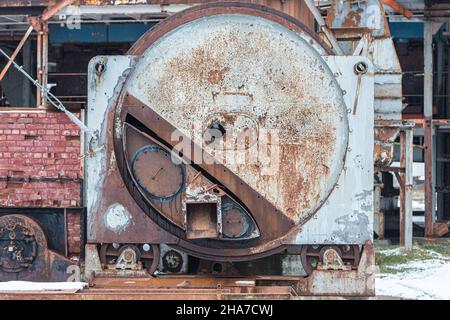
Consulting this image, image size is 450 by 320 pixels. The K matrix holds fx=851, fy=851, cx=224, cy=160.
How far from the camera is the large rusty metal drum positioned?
290 inches

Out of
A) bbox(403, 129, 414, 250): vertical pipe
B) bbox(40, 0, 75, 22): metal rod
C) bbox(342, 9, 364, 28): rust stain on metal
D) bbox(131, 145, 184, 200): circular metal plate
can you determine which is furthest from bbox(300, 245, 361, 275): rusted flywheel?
bbox(40, 0, 75, 22): metal rod

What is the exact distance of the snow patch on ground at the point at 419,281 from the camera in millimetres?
9023

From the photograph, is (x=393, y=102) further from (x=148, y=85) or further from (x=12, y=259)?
(x=12, y=259)

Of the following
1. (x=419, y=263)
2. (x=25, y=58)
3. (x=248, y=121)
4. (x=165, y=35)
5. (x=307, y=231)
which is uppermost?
(x=25, y=58)

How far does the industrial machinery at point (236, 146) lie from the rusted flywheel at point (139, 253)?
0.12 feet

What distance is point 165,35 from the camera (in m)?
7.50

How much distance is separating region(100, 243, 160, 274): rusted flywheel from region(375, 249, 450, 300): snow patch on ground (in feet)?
8.65

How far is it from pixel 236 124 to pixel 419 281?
3973 millimetres

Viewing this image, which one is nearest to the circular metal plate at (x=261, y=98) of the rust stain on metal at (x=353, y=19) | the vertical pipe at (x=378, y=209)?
the rust stain on metal at (x=353, y=19)

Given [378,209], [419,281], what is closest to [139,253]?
[419,281]

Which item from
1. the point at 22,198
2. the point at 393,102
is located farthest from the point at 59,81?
the point at 393,102

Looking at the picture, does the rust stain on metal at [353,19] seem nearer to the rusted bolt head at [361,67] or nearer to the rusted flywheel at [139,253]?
the rusted bolt head at [361,67]

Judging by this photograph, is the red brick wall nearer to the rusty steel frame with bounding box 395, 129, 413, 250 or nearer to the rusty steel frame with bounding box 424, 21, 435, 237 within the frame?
the rusty steel frame with bounding box 395, 129, 413, 250

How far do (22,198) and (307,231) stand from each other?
5.34m
